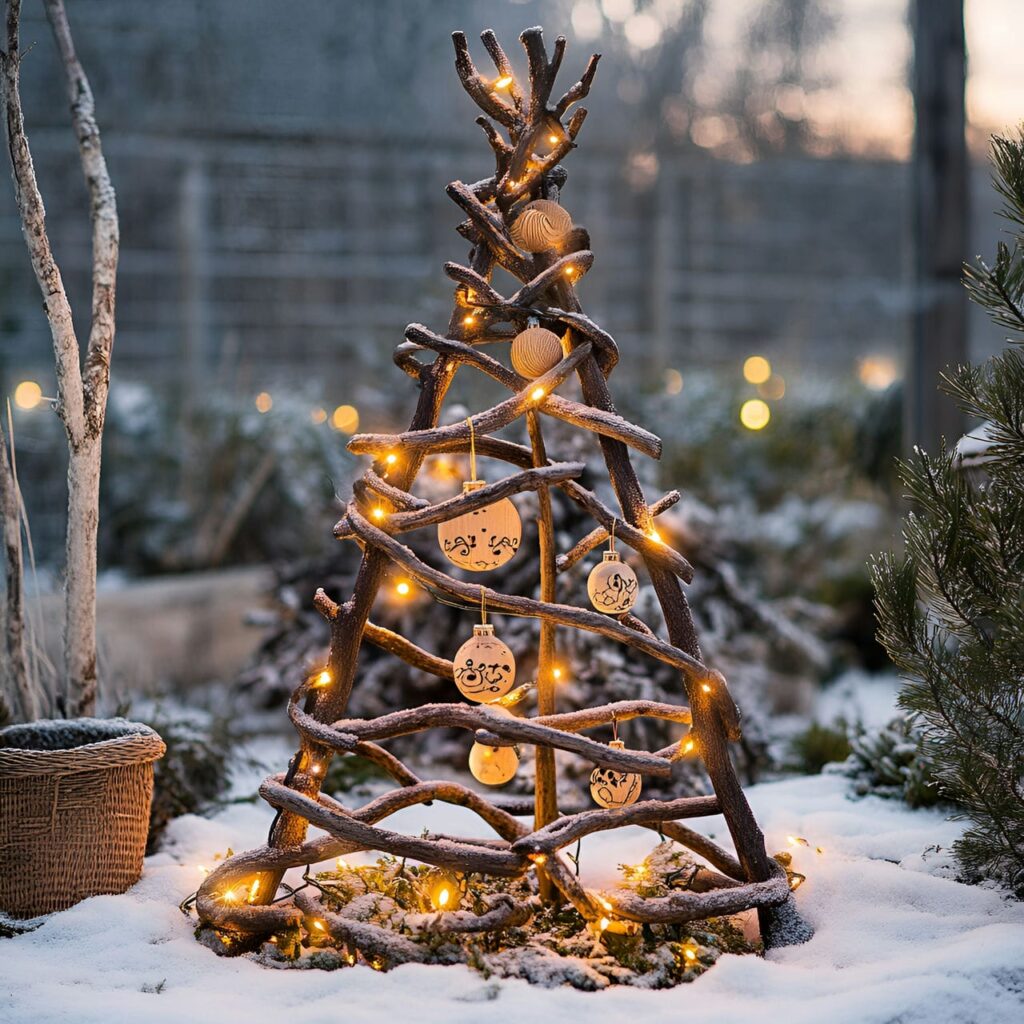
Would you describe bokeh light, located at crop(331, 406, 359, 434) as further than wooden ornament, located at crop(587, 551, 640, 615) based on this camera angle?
Yes

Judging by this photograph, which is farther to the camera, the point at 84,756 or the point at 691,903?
the point at 84,756

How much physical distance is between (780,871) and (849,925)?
0.56 ft

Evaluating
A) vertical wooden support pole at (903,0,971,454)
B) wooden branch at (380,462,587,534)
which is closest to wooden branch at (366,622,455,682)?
wooden branch at (380,462,587,534)

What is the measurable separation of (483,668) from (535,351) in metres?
0.63

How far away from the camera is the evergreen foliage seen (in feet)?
7.14

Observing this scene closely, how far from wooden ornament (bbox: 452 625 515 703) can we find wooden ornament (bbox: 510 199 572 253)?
0.78 meters

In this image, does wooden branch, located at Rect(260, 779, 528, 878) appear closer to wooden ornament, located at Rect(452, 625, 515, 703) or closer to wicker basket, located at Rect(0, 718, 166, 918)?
wooden ornament, located at Rect(452, 625, 515, 703)

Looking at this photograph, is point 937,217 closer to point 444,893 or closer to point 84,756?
point 444,893

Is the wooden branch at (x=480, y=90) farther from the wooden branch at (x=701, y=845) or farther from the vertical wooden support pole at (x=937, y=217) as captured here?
the vertical wooden support pole at (x=937, y=217)

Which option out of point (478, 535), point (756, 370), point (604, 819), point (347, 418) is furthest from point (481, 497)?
point (756, 370)

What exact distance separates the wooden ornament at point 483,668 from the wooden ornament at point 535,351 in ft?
1.70

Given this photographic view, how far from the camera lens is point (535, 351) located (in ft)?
7.20

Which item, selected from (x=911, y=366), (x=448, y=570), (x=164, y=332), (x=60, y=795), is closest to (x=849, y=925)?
(x=60, y=795)

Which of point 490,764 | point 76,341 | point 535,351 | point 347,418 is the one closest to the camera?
point 535,351
